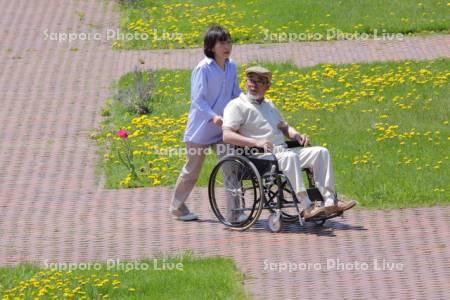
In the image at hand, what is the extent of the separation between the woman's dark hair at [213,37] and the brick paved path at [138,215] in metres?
1.56

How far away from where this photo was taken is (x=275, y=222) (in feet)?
37.2

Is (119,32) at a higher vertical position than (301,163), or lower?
higher

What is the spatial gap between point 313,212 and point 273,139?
756mm

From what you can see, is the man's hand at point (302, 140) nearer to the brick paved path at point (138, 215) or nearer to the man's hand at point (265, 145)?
the man's hand at point (265, 145)

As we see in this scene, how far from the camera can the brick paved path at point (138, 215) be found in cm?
1021

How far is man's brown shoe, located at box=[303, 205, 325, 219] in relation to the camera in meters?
11.1

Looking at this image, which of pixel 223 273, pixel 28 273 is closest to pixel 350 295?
pixel 223 273

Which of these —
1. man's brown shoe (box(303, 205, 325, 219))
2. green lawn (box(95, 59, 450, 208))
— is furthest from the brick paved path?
green lawn (box(95, 59, 450, 208))

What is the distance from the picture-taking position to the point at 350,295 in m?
9.69

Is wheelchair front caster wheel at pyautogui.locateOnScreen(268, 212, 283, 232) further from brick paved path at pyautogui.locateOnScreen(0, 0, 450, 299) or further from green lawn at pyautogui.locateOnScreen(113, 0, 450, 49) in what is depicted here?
green lawn at pyautogui.locateOnScreen(113, 0, 450, 49)

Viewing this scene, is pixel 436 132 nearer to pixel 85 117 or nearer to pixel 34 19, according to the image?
pixel 85 117

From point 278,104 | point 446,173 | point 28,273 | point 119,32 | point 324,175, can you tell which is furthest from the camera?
point 119,32

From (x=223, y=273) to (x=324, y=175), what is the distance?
154 centimetres

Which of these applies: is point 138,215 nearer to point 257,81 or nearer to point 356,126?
point 257,81
